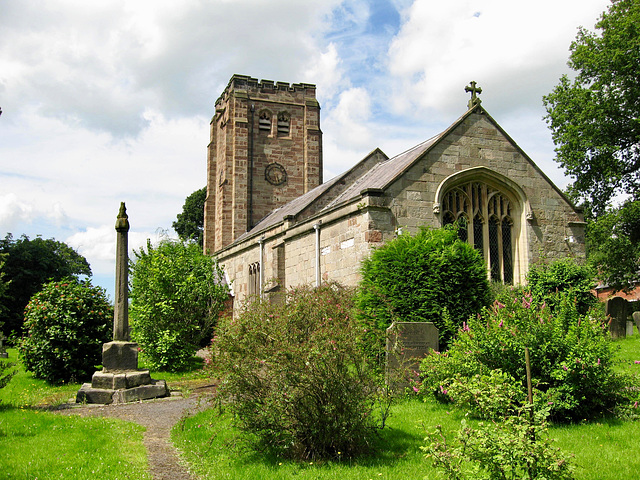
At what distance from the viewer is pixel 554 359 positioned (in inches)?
294

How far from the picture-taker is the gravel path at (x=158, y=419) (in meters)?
6.05

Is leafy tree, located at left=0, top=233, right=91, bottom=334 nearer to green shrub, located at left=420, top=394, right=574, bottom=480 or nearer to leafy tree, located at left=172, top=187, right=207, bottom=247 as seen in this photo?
leafy tree, located at left=172, top=187, right=207, bottom=247

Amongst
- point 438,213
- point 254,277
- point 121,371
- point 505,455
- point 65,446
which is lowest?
point 65,446

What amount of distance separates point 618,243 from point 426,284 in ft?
47.2

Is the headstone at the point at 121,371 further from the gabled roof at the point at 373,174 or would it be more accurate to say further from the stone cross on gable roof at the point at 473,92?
the stone cross on gable roof at the point at 473,92

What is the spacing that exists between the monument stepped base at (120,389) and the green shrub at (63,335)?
2307 millimetres

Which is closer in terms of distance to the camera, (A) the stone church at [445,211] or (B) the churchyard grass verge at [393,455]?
(B) the churchyard grass verge at [393,455]

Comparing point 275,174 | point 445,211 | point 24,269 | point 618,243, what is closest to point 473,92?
point 445,211

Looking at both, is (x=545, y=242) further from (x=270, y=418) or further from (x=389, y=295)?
(x=270, y=418)

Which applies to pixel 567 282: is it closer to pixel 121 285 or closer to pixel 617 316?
pixel 617 316

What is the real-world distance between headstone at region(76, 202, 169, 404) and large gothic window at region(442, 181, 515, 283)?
29.4 ft

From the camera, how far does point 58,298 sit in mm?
13250

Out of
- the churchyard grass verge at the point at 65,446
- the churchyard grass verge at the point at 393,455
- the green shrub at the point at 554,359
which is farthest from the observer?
the green shrub at the point at 554,359

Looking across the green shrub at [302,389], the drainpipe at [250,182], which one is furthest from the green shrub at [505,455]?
the drainpipe at [250,182]
